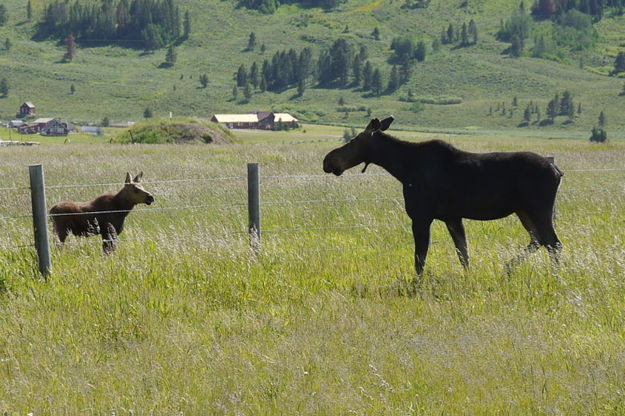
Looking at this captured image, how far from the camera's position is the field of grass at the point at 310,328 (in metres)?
5.34

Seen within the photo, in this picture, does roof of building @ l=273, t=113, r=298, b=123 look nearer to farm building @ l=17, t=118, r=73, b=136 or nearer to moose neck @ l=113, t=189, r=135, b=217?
farm building @ l=17, t=118, r=73, b=136

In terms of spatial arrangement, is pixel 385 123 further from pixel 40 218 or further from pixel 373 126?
pixel 40 218

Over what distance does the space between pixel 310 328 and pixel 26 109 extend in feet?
558

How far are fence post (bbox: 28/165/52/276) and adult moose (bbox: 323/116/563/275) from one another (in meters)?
4.05

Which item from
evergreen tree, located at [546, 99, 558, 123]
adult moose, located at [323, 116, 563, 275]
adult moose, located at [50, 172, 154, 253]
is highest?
adult moose, located at [323, 116, 563, 275]

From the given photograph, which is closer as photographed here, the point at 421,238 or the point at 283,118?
the point at 421,238

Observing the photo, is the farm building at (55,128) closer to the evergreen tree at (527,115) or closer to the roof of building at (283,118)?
the roof of building at (283,118)

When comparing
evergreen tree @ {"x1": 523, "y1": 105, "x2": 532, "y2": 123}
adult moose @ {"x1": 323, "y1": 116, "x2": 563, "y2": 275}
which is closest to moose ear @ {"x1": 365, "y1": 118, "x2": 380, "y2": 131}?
adult moose @ {"x1": 323, "y1": 116, "x2": 563, "y2": 275}

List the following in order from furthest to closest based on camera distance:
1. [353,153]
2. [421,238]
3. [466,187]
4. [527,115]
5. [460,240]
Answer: [527,115] < [353,153] < [460,240] < [421,238] < [466,187]

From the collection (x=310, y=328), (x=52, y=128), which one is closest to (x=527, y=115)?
(x=52, y=128)

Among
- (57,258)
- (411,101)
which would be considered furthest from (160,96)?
(57,258)

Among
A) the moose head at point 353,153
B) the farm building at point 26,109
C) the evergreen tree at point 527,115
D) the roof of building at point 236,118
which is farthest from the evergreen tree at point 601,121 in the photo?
the moose head at point 353,153

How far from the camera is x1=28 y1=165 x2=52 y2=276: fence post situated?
8.67 meters

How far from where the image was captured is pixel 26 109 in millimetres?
162375
